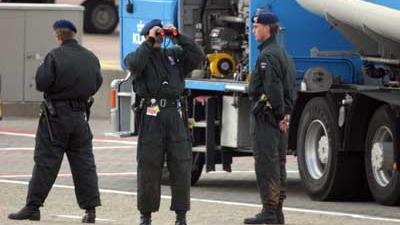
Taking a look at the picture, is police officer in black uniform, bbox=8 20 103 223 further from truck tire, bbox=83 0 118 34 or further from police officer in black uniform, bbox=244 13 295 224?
truck tire, bbox=83 0 118 34

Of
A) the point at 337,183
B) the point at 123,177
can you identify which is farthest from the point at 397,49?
the point at 123,177

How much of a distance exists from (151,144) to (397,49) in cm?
325

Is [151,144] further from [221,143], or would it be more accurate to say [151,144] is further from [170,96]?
[221,143]

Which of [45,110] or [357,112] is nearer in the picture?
[45,110]

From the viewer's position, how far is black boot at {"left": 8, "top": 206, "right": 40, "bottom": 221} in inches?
467

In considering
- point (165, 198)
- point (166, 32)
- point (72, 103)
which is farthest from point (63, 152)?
point (165, 198)

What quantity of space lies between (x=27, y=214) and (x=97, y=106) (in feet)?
39.5

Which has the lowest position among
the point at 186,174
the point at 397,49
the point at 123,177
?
the point at 123,177

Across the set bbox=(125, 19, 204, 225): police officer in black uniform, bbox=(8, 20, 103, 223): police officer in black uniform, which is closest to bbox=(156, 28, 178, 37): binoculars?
bbox=(125, 19, 204, 225): police officer in black uniform

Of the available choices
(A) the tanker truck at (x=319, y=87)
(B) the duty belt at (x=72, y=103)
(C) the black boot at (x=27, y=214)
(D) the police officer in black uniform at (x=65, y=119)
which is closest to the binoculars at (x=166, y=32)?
(D) the police officer in black uniform at (x=65, y=119)

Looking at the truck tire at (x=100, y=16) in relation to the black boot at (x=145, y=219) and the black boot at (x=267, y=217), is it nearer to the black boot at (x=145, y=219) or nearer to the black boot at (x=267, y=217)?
the black boot at (x=267, y=217)

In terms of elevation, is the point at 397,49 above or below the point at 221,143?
above

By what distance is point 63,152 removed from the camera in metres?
12.0

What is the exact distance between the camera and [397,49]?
44.2 ft
